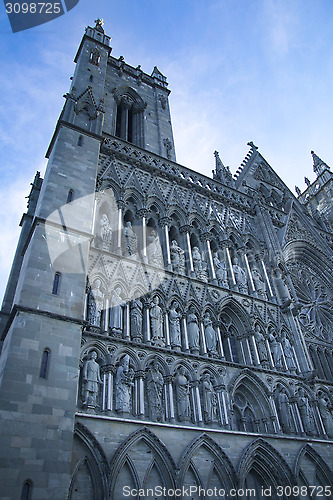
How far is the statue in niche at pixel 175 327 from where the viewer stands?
12.5 m

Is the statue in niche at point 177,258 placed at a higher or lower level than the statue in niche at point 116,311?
higher

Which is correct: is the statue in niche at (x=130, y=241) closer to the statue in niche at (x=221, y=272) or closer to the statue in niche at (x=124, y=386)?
the statue in niche at (x=221, y=272)

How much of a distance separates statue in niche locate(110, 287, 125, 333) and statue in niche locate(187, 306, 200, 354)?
241cm

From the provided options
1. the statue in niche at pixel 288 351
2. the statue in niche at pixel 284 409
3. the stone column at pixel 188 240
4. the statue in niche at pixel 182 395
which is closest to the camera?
the statue in niche at pixel 182 395

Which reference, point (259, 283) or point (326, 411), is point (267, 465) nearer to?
point (326, 411)

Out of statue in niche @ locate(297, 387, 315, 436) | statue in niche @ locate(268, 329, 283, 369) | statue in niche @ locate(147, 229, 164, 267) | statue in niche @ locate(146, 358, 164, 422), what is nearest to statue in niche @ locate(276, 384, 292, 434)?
statue in niche @ locate(297, 387, 315, 436)

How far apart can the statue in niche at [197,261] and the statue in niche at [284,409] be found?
16.0 feet

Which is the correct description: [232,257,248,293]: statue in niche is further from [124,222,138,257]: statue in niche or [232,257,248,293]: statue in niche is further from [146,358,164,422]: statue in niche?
[146,358,164,422]: statue in niche

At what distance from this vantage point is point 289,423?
1301 centimetres

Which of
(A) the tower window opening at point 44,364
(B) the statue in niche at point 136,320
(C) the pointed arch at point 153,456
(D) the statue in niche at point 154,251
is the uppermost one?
(D) the statue in niche at point 154,251

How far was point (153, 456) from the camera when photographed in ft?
33.0

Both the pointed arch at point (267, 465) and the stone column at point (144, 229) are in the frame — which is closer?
the pointed arch at point (267, 465)

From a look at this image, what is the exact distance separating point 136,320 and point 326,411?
24.0ft

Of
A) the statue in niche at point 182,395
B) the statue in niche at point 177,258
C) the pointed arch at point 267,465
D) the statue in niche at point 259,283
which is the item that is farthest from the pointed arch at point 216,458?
the statue in niche at point 259,283
